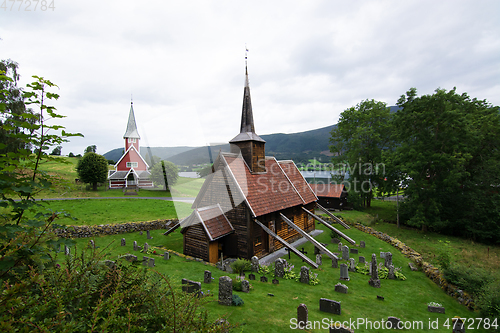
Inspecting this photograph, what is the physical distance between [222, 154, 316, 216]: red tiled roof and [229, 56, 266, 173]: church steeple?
0.59 m

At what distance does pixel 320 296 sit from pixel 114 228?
17667 mm

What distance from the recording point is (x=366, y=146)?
3566 cm

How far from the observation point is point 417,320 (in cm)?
928

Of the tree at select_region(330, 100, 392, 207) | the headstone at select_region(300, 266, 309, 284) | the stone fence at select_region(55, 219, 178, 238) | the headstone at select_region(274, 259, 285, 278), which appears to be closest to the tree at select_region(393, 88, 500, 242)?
the tree at select_region(330, 100, 392, 207)

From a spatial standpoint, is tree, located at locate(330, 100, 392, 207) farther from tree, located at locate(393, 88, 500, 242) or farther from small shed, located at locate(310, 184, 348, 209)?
tree, located at locate(393, 88, 500, 242)

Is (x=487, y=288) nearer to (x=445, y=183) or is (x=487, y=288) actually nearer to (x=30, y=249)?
(x=30, y=249)

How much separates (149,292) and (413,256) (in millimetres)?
20404

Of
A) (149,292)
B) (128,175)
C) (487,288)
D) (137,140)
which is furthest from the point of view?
(137,140)

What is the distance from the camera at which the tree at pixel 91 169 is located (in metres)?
37.4

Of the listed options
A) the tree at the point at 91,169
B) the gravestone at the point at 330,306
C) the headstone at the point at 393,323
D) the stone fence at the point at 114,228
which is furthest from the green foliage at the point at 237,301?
the tree at the point at 91,169

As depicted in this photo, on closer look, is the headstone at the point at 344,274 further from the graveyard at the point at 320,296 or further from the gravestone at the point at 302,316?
the gravestone at the point at 302,316

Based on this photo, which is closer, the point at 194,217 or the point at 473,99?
the point at 194,217

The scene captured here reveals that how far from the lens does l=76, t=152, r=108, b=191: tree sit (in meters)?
37.4

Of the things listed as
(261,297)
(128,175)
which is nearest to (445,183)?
(261,297)
